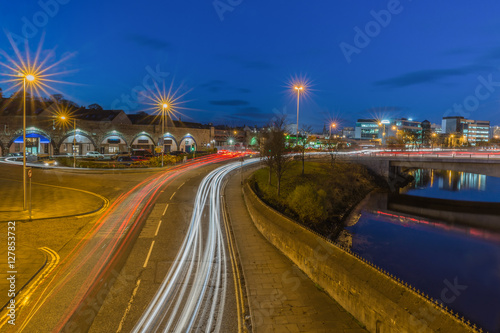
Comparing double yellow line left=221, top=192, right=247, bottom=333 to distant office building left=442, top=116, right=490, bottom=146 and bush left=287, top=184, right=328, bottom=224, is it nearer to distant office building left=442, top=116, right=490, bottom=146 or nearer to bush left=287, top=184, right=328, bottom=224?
bush left=287, top=184, right=328, bottom=224

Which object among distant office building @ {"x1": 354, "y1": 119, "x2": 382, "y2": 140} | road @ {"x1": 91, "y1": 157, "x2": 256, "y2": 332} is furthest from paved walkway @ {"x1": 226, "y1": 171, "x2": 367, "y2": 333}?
distant office building @ {"x1": 354, "y1": 119, "x2": 382, "y2": 140}

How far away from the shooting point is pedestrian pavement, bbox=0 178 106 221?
1855 centimetres

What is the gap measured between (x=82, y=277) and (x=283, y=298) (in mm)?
7420

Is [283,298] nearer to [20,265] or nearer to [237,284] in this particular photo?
[237,284]

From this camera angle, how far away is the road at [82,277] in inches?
330

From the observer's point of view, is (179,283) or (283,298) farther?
(179,283)

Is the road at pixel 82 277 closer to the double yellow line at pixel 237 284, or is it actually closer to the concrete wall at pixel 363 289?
the double yellow line at pixel 237 284

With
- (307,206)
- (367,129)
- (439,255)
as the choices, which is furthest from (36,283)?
(367,129)

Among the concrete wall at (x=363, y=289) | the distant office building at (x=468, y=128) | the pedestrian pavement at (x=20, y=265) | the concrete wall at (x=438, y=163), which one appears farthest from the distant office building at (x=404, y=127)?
the pedestrian pavement at (x=20, y=265)

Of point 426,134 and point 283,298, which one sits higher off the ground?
point 426,134

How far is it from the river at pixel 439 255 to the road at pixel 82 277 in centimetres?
1440

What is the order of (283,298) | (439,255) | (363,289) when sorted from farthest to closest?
(439,255) < (283,298) < (363,289)

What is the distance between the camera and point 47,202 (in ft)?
71.3

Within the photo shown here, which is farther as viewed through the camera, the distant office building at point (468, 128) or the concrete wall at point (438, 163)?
the distant office building at point (468, 128)
